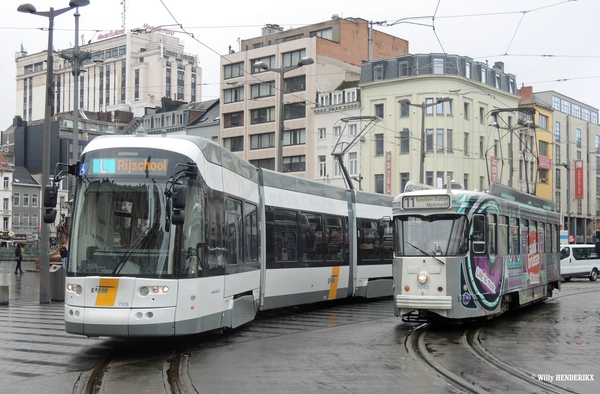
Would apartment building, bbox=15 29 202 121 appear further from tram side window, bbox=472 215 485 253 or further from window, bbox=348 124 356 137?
tram side window, bbox=472 215 485 253

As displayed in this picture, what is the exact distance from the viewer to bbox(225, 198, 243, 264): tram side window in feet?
45.6

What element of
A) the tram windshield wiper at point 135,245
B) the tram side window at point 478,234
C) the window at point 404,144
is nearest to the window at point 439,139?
the window at point 404,144

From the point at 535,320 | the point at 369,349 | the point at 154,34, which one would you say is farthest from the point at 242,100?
the point at 154,34

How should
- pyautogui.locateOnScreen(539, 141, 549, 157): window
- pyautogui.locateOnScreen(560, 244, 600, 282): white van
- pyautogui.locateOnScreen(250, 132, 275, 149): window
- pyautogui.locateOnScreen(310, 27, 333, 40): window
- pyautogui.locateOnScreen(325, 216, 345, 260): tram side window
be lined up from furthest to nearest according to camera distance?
pyautogui.locateOnScreen(539, 141, 549, 157): window, pyautogui.locateOnScreen(310, 27, 333, 40): window, pyautogui.locateOnScreen(250, 132, 275, 149): window, pyautogui.locateOnScreen(560, 244, 600, 282): white van, pyautogui.locateOnScreen(325, 216, 345, 260): tram side window

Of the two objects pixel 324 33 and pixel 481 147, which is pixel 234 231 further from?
pixel 324 33

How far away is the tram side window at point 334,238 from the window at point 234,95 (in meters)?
49.4

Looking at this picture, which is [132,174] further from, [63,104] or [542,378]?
[63,104]

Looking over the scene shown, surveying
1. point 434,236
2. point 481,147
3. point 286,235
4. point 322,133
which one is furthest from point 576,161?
point 434,236

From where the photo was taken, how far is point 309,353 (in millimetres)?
12742

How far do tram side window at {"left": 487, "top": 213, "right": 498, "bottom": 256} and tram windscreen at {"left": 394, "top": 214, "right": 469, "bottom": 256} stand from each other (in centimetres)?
96

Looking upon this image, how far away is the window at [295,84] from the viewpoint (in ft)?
214

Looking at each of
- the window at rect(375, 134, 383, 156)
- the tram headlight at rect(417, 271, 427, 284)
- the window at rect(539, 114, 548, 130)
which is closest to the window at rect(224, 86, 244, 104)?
the window at rect(375, 134, 383, 156)

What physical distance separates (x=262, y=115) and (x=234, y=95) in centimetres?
398

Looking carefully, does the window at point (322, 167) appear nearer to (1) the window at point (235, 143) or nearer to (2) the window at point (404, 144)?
(2) the window at point (404, 144)
